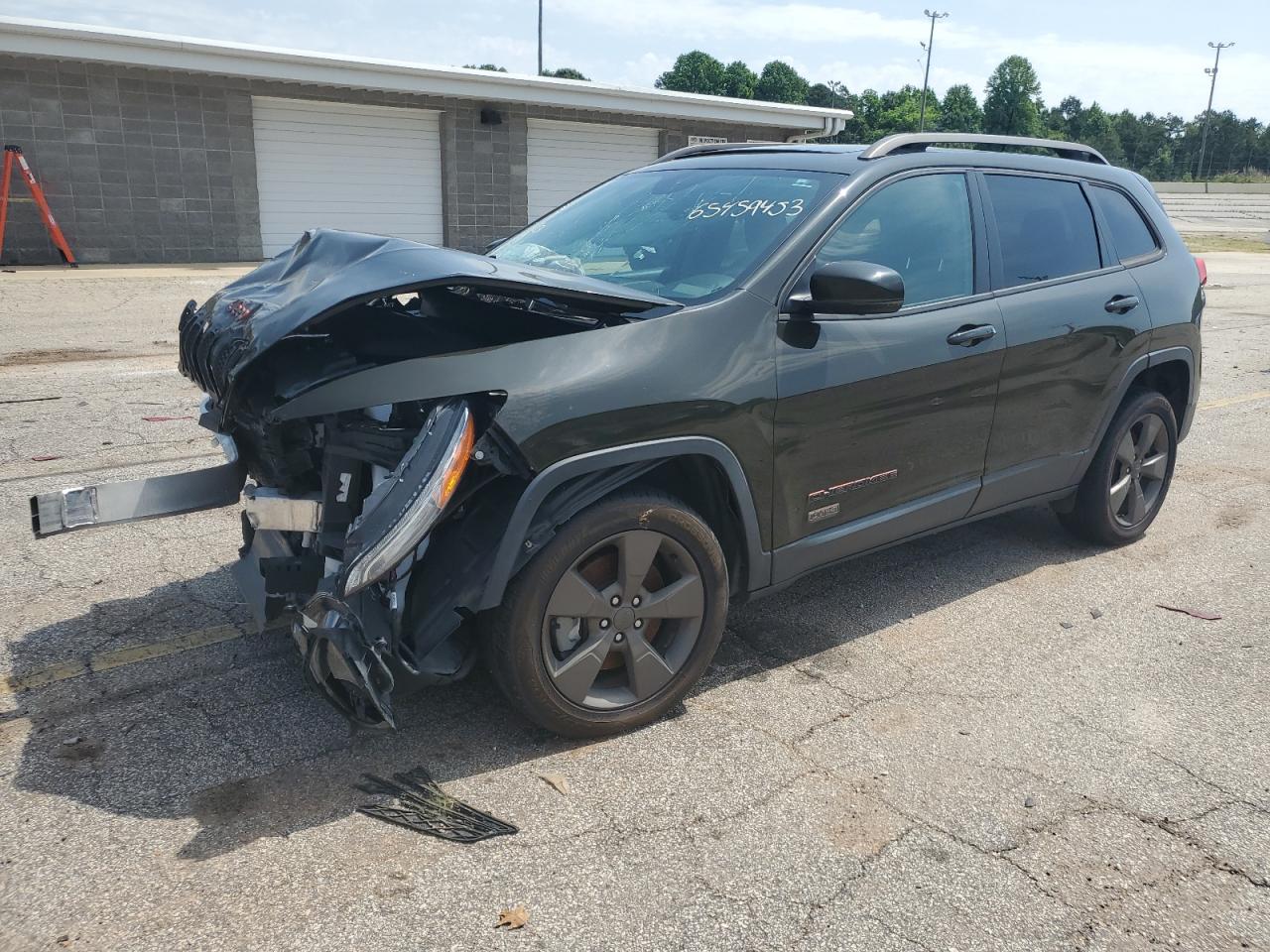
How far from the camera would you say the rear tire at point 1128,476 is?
5109mm

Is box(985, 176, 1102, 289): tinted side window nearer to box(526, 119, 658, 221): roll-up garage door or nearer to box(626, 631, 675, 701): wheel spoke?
box(626, 631, 675, 701): wheel spoke

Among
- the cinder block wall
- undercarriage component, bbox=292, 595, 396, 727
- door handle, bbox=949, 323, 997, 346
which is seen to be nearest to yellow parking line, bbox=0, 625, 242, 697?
undercarriage component, bbox=292, 595, 396, 727

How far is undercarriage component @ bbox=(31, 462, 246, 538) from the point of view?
128 inches

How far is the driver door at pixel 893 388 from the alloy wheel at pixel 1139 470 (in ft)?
4.19

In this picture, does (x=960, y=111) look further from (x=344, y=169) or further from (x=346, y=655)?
(x=346, y=655)

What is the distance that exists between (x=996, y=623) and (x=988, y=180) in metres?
1.88

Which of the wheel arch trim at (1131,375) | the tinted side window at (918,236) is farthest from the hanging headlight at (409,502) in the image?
the wheel arch trim at (1131,375)

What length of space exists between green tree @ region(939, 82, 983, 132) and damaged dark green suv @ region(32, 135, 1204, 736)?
102m

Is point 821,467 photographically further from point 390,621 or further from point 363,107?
point 363,107

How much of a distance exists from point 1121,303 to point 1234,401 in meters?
5.20

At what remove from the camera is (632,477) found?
10.8 ft

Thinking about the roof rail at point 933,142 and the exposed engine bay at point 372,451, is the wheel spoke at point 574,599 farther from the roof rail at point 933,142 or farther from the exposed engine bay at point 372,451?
the roof rail at point 933,142

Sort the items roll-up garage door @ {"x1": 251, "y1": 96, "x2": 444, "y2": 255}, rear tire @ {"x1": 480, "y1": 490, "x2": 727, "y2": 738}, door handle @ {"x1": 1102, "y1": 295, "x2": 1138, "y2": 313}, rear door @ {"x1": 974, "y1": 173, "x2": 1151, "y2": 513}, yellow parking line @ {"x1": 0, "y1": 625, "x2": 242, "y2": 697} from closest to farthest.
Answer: rear tire @ {"x1": 480, "y1": 490, "x2": 727, "y2": 738}
yellow parking line @ {"x1": 0, "y1": 625, "x2": 242, "y2": 697}
rear door @ {"x1": 974, "y1": 173, "x2": 1151, "y2": 513}
door handle @ {"x1": 1102, "y1": 295, "x2": 1138, "y2": 313}
roll-up garage door @ {"x1": 251, "y1": 96, "x2": 444, "y2": 255}

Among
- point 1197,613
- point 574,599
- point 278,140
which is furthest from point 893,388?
point 278,140
